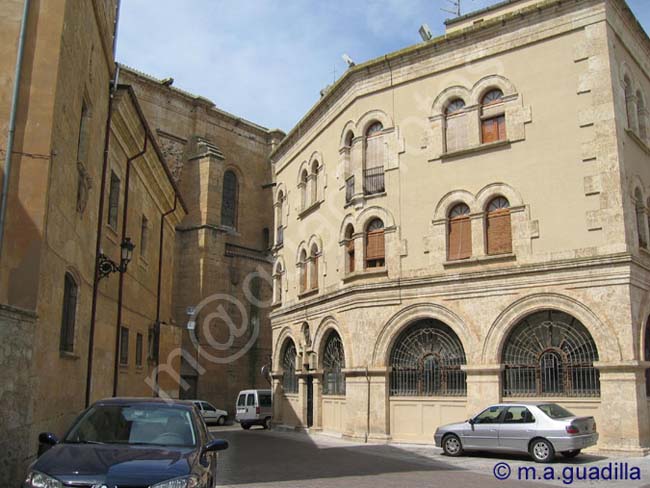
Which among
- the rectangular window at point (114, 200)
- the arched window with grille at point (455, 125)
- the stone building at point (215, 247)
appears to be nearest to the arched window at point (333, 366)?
the arched window with grille at point (455, 125)

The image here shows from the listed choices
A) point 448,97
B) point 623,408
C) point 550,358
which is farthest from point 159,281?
point 623,408

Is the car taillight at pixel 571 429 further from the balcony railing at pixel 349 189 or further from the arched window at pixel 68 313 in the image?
the balcony railing at pixel 349 189

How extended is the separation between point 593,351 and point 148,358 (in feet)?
47.0

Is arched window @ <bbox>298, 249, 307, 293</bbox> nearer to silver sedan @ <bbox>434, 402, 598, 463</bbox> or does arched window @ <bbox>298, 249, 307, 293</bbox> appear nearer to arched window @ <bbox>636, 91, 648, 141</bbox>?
silver sedan @ <bbox>434, 402, 598, 463</bbox>

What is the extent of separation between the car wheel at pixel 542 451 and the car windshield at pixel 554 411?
0.62m

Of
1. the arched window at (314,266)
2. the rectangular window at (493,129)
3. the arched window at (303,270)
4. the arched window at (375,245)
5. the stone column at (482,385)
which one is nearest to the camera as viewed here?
the stone column at (482,385)

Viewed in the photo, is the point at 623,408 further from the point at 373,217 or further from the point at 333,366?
the point at 333,366

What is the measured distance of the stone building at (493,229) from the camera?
667 inches

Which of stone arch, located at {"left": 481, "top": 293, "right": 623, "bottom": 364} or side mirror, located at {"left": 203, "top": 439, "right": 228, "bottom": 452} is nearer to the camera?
side mirror, located at {"left": 203, "top": 439, "right": 228, "bottom": 452}

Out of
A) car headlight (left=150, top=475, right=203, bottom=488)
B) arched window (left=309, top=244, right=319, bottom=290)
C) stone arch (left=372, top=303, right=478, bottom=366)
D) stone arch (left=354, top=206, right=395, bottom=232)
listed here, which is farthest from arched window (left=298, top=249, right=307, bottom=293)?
car headlight (left=150, top=475, right=203, bottom=488)

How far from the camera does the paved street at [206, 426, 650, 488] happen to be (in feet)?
39.5

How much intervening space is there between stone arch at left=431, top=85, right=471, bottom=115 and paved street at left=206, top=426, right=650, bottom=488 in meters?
10.0

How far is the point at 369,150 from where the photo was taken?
2234 centimetres

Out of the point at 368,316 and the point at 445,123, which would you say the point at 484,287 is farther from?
the point at 445,123
